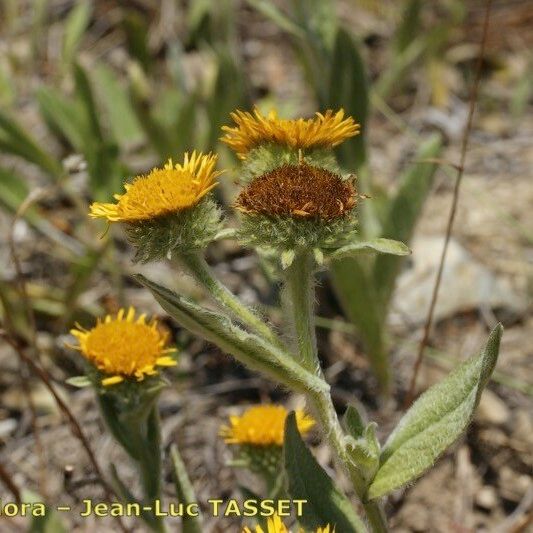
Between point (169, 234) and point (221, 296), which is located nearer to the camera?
point (169, 234)

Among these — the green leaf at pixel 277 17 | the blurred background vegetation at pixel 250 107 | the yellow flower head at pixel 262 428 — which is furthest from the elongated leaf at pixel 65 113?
the yellow flower head at pixel 262 428

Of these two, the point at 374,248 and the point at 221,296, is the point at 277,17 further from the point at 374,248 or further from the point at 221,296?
the point at 374,248

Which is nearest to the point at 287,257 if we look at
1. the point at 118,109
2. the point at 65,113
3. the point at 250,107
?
the point at 65,113

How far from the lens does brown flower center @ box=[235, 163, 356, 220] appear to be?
68.3 inches

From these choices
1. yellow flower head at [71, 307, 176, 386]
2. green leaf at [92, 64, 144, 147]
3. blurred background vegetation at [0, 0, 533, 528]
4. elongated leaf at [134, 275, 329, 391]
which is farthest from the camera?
green leaf at [92, 64, 144, 147]

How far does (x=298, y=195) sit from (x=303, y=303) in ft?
0.85

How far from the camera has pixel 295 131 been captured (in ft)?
6.14

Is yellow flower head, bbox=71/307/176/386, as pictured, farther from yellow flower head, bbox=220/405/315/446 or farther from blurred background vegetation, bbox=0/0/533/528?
blurred background vegetation, bbox=0/0/533/528

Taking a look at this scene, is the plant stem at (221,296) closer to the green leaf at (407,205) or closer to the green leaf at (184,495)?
the green leaf at (184,495)

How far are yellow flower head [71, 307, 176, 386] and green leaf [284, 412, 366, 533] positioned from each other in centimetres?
37

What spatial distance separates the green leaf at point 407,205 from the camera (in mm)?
3361

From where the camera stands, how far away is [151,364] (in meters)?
2.12

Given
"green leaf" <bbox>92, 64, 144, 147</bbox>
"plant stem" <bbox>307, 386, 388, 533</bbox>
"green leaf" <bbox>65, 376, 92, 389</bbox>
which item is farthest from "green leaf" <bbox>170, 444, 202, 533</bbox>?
"green leaf" <bbox>92, 64, 144, 147</bbox>

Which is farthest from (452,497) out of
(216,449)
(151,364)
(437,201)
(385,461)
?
(437,201)
